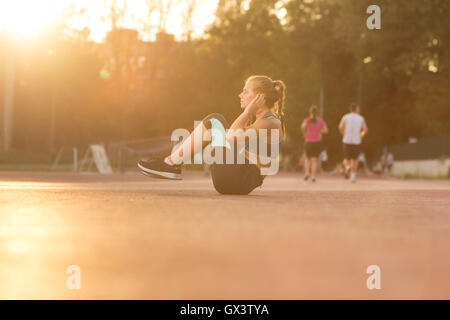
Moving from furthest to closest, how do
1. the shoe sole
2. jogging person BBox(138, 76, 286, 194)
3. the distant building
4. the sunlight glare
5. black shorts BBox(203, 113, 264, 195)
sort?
1. the sunlight glare
2. the distant building
3. black shorts BBox(203, 113, 264, 195)
4. the shoe sole
5. jogging person BBox(138, 76, 286, 194)

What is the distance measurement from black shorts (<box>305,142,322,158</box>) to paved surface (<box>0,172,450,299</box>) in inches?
453

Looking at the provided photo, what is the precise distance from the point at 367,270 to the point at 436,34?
33.9m

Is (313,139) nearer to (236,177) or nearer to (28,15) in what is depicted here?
(236,177)

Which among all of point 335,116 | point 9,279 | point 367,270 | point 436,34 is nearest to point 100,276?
point 9,279

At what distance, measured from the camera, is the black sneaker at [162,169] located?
8.98 m

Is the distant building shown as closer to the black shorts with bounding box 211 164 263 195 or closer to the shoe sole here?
the black shorts with bounding box 211 164 263 195

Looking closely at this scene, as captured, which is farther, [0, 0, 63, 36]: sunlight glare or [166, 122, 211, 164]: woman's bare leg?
[0, 0, 63, 36]: sunlight glare

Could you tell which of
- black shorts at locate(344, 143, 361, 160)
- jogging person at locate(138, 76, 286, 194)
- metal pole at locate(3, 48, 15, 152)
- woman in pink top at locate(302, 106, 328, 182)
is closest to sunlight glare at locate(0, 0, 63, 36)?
metal pole at locate(3, 48, 15, 152)

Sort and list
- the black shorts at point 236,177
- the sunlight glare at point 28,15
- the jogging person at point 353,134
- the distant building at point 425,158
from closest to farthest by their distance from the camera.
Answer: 1. the black shorts at point 236,177
2. the jogging person at point 353,134
3. the distant building at point 425,158
4. the sunlight glare at point 28,15

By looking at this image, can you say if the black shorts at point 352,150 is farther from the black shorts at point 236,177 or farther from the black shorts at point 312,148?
the black shorts at point 236,177

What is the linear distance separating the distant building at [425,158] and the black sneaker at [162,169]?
19.1 meters

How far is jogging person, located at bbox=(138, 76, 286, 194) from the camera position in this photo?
8.71 meters

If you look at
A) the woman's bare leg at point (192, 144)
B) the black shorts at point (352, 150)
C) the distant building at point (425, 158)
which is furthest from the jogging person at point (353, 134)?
the woman's bare leg at point (192, 144)

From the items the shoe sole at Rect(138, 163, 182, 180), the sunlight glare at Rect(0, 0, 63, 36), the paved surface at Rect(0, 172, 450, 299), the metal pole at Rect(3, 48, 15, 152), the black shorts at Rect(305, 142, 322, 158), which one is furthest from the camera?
the metal pole at Rect(3, 48, 15, 152)
